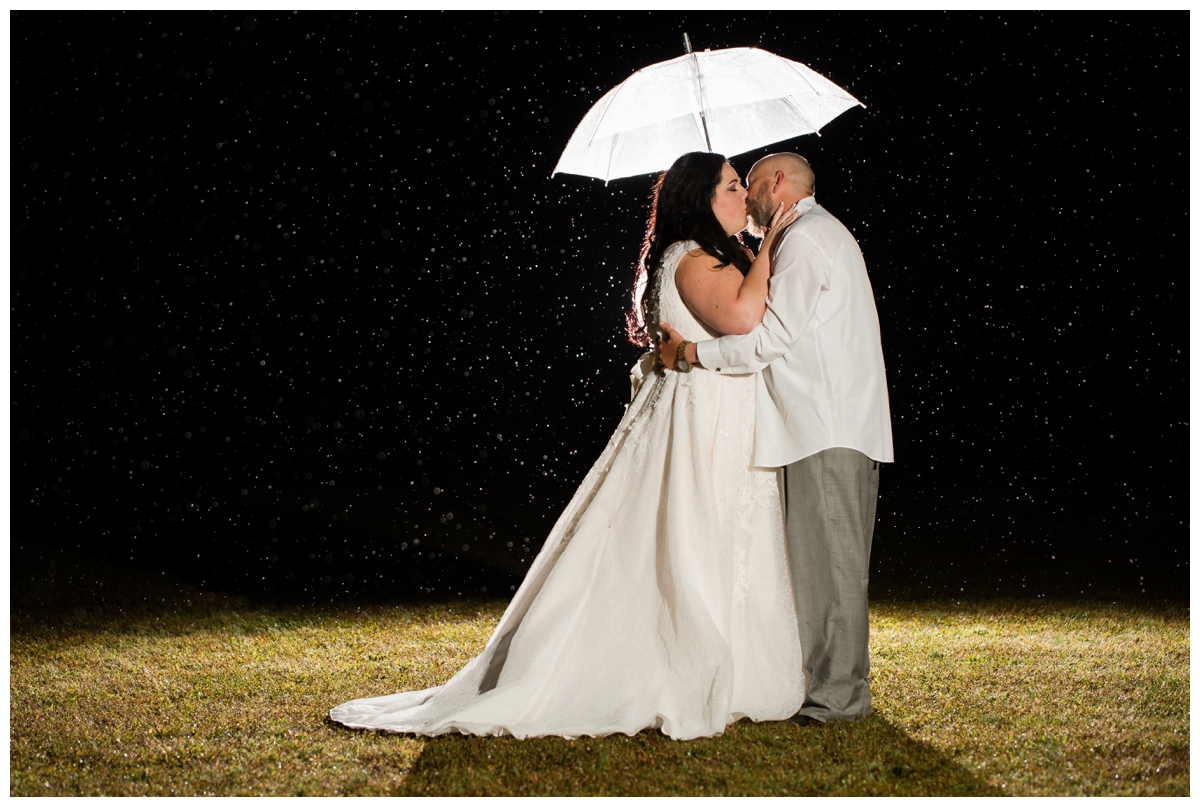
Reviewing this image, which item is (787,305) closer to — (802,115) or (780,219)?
(780,219)

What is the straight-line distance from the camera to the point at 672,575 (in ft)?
8.89

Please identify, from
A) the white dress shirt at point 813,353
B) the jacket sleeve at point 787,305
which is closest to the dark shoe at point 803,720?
the white dress shirt at point 813,353

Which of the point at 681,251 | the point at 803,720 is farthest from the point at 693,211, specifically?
the point at 803,720

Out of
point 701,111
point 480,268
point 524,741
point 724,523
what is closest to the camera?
point 524,741

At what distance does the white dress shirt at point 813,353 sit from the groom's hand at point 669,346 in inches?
4.5

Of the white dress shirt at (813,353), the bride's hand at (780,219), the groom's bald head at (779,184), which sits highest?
the groom's bald head at (779,184)

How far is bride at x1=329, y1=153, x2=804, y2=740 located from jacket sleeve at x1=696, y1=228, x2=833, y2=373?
0.05 meters

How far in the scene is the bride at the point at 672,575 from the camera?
104 inches

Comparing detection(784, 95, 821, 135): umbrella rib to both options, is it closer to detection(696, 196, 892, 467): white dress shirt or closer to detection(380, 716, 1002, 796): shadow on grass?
detection(696, 196, 892, 467): white dress shirt

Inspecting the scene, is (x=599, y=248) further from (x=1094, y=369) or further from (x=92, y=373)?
(x=92, y=373)

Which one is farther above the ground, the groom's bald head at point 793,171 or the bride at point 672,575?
the groom's bald head at point 793,171

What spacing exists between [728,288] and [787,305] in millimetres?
168

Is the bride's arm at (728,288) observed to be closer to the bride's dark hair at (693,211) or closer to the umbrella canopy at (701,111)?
the bride's dark hair at (693,211)

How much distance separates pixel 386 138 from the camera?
359 inches
